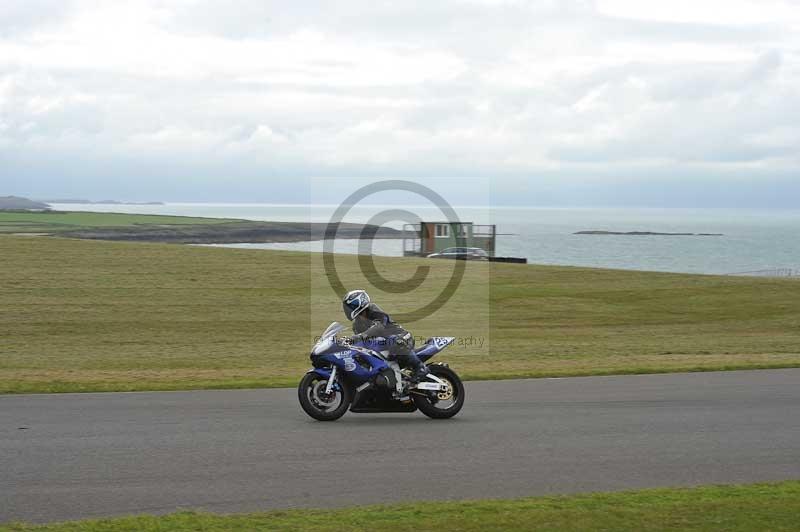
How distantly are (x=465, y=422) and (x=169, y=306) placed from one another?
23.3m

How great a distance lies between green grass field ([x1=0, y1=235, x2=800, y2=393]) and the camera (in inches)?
835

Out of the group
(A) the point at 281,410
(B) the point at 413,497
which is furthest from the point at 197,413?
(B) the point at 413,497

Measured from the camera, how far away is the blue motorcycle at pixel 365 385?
1301cm

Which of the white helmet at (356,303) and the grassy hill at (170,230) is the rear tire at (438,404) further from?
the grassy hill at (170,230)

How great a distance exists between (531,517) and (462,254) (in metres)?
60.5

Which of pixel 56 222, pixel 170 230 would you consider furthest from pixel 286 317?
pixel 56 222

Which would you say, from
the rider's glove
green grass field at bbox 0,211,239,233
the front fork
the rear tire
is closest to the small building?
green grass field at bbox 0,211,239,233

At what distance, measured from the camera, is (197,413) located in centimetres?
1354

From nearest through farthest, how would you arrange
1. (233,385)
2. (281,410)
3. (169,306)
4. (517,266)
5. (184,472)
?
1. (184,472)
2. (281,410)
3. (233,385)
4. (169,306)
5. (517,266)

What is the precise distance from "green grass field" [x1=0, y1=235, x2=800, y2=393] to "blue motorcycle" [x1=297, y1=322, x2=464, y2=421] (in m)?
4.59

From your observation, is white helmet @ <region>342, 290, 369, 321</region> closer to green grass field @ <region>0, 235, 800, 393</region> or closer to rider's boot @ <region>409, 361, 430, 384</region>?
rider's boot @ <region>409, 361, 430, 384</region>

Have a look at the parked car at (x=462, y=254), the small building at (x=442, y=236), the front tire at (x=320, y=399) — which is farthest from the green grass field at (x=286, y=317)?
the small building at (x=442, y=236)

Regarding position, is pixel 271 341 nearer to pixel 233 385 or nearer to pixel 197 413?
pixel 233 385

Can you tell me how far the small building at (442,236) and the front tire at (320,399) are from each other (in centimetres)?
5834
